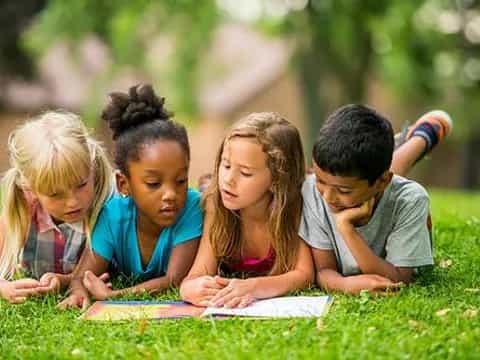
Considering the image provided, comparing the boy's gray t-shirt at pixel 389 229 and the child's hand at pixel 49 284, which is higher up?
the boy's gray t-shirt at pixel 389 229

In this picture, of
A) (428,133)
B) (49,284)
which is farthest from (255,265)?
(428,133)

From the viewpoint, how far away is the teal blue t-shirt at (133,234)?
4898 millimetres

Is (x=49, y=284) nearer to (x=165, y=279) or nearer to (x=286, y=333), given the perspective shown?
(x=165, y=279)

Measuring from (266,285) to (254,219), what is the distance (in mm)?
543

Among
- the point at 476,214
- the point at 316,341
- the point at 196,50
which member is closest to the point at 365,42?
the point at 196,50

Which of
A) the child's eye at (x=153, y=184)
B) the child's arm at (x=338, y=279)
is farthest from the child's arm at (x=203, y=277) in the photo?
the child's arm at (x=338, y=279)

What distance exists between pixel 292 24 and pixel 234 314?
41.2ft

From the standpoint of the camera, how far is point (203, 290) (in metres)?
4.39

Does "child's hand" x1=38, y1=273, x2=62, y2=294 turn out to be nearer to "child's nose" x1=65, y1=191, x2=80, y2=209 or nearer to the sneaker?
"child's nose" x1=65, y1=191, x2=80, y2=209

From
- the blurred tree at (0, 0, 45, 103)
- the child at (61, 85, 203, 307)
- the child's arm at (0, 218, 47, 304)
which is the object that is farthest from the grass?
the blurred tree at (0, 0, 45, 103)

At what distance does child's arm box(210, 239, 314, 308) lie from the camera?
4.30 metres

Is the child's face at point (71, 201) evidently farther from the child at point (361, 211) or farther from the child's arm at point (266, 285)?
the child at point (361, 211)

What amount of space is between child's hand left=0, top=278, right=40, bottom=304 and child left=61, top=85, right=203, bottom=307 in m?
0.22

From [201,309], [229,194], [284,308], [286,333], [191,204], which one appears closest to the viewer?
[286,333]
